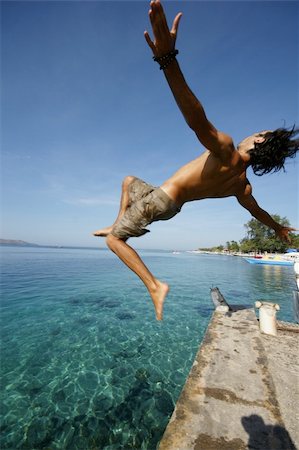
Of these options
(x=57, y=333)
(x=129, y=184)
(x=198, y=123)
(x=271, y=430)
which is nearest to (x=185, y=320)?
(x=57, y=333)

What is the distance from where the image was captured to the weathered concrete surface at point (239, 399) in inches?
116

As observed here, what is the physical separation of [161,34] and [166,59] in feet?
0.68

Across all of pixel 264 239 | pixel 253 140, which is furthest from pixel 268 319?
pixel 264 239

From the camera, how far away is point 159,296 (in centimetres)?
282

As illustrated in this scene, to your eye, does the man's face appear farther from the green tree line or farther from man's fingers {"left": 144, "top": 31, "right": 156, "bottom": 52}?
the green tree line

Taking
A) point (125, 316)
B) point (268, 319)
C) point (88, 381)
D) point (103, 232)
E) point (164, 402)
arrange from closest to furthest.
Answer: point (103, 232)
point (164, 402)
point (268, 319)
point (88, 381)
point (125, 316)

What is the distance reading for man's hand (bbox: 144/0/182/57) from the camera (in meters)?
→ 1.89

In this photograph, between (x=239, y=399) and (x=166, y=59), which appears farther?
(x=239, y=399)

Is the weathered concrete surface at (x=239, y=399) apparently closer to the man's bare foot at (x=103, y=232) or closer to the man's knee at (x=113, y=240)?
the man's knee at (x=113, y=240)

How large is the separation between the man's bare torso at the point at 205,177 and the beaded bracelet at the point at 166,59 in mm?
1032

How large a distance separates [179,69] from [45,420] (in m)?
7.63

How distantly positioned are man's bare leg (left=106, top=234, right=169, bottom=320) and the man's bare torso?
89 cm

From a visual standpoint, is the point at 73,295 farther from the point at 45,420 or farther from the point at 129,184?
the point at 129,184

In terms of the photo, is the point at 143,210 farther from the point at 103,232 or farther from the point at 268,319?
the point at 268,319
